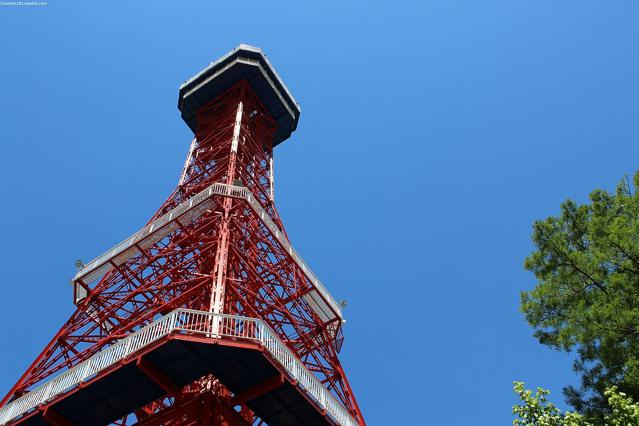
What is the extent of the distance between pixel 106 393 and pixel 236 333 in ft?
11.2

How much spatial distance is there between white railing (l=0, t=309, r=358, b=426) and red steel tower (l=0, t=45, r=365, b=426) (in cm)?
3

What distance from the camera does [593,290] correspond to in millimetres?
13500

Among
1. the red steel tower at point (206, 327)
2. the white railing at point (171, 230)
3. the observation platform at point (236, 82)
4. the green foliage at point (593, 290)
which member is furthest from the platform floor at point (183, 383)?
the observation platform at point (236, 82)

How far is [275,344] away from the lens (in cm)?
1521

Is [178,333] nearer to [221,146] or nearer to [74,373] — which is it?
[74,373]

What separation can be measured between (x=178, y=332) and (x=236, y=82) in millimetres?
25606

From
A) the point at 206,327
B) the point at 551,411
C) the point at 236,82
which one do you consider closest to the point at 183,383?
the point at 206,327

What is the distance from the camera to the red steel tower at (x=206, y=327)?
48.0 ft

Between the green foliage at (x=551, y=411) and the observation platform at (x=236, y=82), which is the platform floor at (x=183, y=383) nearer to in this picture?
the green foliage at (x=551, y=411)

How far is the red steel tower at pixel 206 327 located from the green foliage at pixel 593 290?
19.3 feet

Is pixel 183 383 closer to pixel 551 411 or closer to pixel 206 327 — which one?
pixel 206 327

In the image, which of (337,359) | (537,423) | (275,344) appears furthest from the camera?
(337,359)

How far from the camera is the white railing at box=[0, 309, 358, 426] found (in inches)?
570

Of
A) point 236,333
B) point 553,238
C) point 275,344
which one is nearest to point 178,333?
point 236,333
